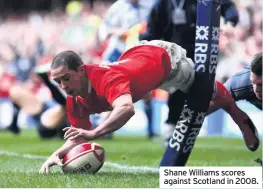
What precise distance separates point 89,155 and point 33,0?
2310 cm

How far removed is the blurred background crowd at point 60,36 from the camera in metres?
18.4

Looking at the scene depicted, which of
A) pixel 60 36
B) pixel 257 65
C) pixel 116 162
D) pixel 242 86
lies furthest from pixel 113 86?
pixel 60 36

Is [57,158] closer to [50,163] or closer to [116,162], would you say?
[50,163]

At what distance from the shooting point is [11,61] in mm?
27531

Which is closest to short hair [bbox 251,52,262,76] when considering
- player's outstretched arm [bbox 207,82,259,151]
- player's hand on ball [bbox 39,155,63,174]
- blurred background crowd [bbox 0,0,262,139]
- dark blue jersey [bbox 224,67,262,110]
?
player's outstretched arm [bbox 207,82,259,151]

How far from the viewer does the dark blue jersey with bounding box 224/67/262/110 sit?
9.15m

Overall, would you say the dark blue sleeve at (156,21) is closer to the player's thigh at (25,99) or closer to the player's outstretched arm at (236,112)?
the player's outstretched arm at (236,112)

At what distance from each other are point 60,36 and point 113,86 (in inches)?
764

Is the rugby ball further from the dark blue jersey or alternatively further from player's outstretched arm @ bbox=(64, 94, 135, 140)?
the dark blue jersey

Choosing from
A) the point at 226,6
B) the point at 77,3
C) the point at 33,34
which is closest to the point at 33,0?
the point at 33,34

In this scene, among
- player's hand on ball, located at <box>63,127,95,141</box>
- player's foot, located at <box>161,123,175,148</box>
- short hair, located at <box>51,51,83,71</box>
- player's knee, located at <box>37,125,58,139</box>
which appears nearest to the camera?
player's hand on ball, located at <box>63,127,95,141</box>

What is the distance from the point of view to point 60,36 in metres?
26.6

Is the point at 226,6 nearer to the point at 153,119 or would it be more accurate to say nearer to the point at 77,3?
the point at 153,119

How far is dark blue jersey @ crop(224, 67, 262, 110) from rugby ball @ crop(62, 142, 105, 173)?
5.90 feet
